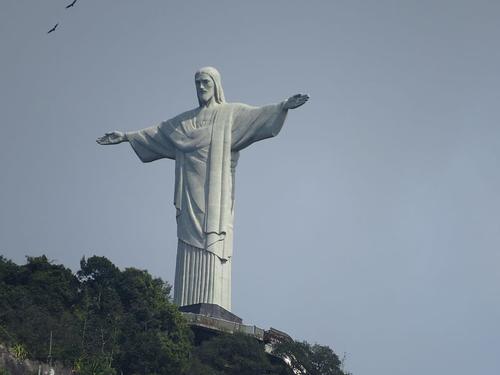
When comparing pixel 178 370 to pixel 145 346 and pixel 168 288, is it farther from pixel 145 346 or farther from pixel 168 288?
pixel 168 288

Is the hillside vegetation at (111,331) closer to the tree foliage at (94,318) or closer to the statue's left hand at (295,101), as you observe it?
the tree foliage at (94,318)

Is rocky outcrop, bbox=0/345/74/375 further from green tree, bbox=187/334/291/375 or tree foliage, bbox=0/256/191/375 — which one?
green tree, bbox=187/334/291/375

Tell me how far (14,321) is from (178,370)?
4301 mm

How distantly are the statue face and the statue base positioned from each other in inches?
258

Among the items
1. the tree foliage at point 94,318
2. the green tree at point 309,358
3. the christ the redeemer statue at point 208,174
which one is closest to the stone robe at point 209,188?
the christ the redeemer statue at point 208,174

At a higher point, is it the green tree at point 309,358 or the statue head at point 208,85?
the statue head at point 208,85

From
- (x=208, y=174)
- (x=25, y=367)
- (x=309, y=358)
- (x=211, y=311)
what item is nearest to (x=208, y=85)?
(x=208, y=174)

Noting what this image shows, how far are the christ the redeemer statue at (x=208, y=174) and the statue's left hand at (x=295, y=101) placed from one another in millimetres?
42

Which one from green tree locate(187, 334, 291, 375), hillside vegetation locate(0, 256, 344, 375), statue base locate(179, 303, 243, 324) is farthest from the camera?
statue base locate(179, 303, 243, 324)

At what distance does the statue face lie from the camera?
50406 mm

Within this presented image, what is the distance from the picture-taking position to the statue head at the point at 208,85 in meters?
50.4

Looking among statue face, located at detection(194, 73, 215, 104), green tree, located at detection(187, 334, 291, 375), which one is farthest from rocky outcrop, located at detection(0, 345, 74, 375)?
statue face, located at detection(194, 73, 215, 104)

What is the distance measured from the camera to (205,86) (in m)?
50.5

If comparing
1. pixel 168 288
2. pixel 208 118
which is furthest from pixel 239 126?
pixel 168 288
